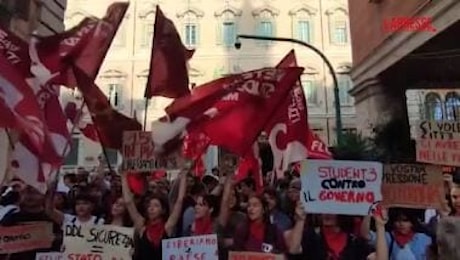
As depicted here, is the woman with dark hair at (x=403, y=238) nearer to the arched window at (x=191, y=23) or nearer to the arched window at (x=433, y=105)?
the arched window at (x=433, y=105)

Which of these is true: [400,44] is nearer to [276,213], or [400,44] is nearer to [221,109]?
[221,109]

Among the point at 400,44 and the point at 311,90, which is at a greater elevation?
the point at 311,90

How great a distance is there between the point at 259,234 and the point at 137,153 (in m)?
1.73

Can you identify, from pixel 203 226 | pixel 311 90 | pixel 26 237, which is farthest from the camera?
pixel 311 90

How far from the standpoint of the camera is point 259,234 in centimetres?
499

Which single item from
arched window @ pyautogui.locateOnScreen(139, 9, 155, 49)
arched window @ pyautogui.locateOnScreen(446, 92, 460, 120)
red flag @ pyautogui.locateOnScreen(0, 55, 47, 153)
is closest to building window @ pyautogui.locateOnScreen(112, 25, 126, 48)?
arched window @ pyautogui.locateOnScreen(139, 9, 155, 49)

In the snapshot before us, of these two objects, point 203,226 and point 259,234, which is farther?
point 203,226

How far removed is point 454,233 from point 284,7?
31877 millimetres

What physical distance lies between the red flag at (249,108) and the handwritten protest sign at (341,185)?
116 cm

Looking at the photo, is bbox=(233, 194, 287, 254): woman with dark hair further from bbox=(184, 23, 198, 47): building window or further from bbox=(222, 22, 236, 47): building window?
bbox=(184, 23, 198, 47): building window

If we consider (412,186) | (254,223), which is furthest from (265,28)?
Answer: (254,223)

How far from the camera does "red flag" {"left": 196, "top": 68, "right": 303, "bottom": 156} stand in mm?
6230

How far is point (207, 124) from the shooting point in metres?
6.37

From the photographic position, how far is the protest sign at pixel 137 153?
609 cm
